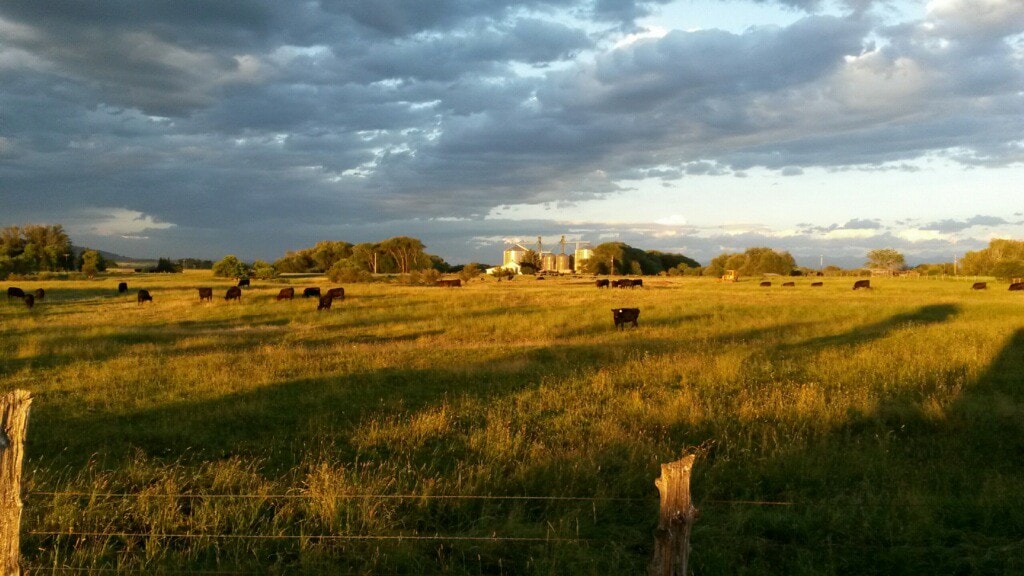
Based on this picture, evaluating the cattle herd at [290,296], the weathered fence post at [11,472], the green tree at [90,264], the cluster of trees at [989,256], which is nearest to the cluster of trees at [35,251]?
the green tree at [90,264]

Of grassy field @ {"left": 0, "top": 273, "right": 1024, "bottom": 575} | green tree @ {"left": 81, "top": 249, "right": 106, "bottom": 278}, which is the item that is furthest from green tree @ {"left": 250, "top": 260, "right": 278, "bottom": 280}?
grassy field @ {"left": 0, "top": 273, "right": 1024, "bottom": 575}

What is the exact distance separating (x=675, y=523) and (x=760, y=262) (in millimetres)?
117977

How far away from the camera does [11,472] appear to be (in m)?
3.43

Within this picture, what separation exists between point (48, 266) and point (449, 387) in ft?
285

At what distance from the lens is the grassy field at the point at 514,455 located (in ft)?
16.6

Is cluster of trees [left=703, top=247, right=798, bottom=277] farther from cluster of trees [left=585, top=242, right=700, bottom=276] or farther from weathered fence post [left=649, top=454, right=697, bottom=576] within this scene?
weathered fence post [left=649, top=454, right=697, bottom=576]

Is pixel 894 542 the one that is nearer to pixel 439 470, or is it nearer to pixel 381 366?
pixel 439 470

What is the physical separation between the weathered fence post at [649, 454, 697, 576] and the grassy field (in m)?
1.49

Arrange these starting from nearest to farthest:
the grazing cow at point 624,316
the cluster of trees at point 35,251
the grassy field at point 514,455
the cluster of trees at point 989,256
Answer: the grassy field at point 514,455 < the grazing cow at point 624,316 < the cluster of trees at point 35,251 < the cluster of trees at point 989,256

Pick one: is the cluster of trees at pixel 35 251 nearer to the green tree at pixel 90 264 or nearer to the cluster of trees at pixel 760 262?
the green tree at pixel 90 264

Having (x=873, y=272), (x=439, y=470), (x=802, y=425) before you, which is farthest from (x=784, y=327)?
(x=873, y=272)

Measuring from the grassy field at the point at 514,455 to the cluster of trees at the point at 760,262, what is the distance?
9674 centimetres

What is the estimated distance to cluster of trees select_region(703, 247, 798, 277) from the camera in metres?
110

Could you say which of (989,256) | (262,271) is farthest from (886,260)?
(262,271)
